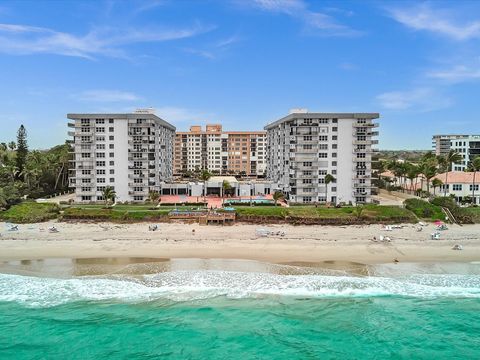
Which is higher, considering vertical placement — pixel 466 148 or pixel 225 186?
pixel 466 148

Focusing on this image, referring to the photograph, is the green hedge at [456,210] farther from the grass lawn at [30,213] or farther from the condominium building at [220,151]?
the condominium building at [220,151]

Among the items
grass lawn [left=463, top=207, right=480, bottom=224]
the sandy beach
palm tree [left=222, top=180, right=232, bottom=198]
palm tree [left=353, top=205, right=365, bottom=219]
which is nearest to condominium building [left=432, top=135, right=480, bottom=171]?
grass lawn [left=463, top=207, right=480, bottom=224]

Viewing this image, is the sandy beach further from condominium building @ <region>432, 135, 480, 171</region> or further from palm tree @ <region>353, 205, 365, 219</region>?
condominium building @ <region>432, 135, 480, 171</region>

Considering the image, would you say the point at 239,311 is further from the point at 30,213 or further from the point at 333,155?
the point at 333,155

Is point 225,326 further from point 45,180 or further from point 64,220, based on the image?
point 45,180

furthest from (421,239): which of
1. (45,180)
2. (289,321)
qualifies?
(45,180)

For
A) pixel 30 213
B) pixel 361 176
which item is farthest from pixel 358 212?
pixel 30 213

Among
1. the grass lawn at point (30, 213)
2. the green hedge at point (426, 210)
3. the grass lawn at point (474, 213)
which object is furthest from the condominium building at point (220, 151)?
the grass lawn at point (474, 213)
